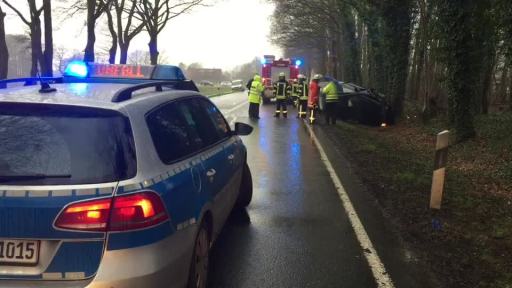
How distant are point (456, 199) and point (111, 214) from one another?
580cm

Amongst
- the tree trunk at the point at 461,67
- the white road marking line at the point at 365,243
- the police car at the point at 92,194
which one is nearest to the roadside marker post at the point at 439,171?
the white road marking line at the point at 365,243

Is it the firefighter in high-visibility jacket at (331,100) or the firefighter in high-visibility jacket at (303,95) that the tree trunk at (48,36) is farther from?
the firefighter in high-visibility jacket at (331,100)

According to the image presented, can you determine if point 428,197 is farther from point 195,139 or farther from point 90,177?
point 90,177

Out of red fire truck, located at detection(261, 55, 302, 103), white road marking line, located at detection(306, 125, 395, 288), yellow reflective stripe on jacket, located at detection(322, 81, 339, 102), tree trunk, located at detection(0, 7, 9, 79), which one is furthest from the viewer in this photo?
red fire truck, located at detection(261, 55, 302, 103)

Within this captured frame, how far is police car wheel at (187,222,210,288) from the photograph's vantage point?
380cm

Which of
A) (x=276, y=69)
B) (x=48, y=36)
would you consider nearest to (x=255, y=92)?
(x=48, y=36)

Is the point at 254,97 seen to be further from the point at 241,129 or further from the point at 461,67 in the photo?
the point at 241,129

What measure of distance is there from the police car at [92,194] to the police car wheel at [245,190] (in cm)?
290

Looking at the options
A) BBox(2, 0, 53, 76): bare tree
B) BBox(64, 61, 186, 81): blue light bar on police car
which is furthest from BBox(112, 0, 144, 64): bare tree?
BBox(64, 61, 186, 81): blue light bar on police car

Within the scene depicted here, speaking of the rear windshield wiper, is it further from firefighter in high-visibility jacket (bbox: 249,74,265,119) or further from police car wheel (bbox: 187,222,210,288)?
firefighter in high-visibility jacket (bbox: 249,74,265,119)

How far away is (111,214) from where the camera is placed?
2.98 m

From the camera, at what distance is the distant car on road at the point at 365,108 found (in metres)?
19.5

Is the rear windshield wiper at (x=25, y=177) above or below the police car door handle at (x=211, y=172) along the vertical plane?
above

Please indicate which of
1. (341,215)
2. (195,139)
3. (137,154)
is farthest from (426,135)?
(137,154)
